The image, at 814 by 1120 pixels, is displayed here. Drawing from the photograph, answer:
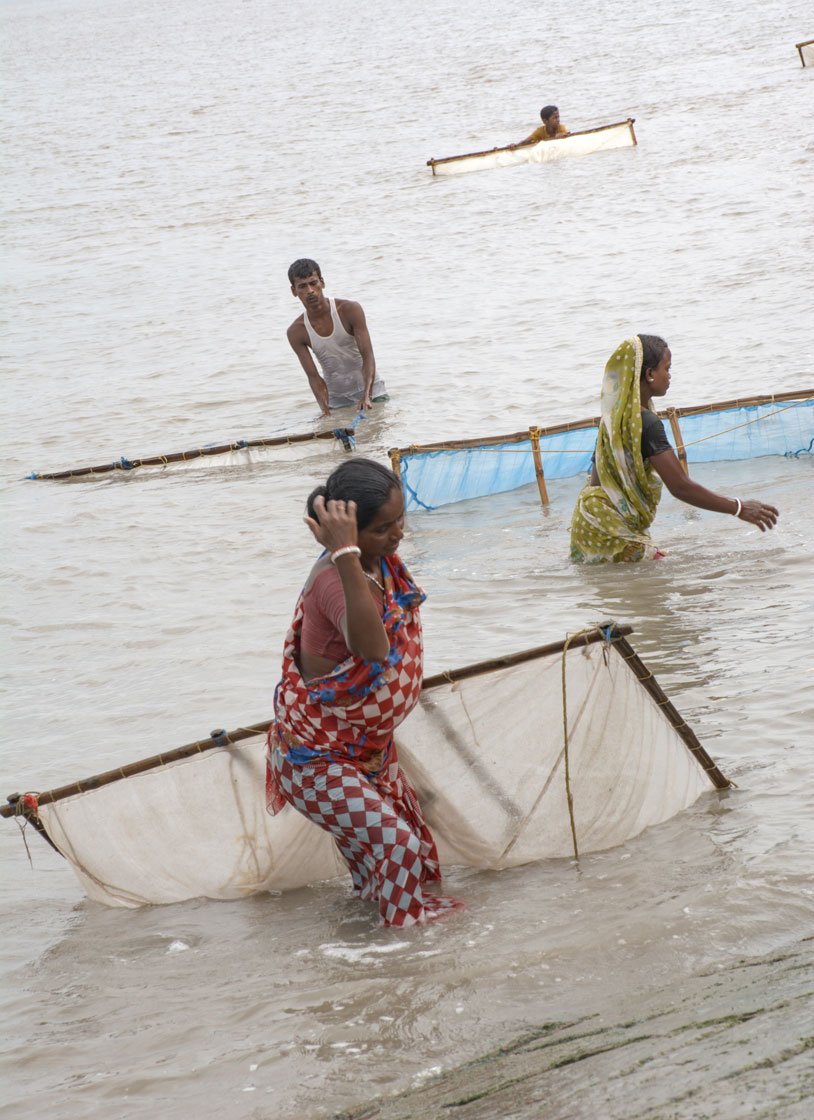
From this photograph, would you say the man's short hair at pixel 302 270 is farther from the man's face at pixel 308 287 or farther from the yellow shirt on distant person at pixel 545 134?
the yellow shirt on distant person at pixel 545 134

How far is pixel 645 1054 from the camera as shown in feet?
7.91

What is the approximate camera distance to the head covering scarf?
5.29 metres

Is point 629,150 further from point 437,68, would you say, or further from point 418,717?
point 418,717

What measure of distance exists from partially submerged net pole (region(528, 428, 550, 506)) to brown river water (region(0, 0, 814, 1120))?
0.16 metres

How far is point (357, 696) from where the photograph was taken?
3055mm

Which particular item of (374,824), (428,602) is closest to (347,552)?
(374,824)

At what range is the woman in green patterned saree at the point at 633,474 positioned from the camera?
5.25m

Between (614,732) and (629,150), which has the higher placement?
(629,150)

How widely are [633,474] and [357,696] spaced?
2828 millimetres

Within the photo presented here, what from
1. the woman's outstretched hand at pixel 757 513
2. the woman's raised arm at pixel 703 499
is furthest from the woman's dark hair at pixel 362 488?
the woman's outstretched hand at pixel 757 513

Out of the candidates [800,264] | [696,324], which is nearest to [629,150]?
[800,264]

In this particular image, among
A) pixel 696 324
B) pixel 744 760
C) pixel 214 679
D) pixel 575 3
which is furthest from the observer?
pixel 575 3

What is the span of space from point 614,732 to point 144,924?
1429mm

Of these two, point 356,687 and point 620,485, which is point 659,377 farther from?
point 356,687
